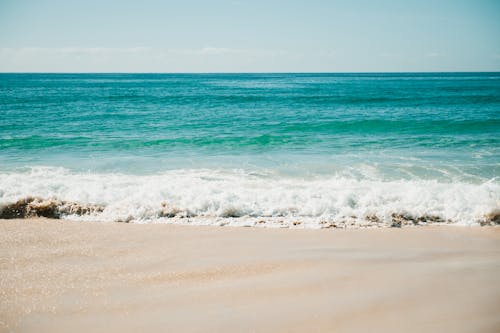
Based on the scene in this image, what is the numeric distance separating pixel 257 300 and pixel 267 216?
9.34 feet

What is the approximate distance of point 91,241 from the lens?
545 centimetres

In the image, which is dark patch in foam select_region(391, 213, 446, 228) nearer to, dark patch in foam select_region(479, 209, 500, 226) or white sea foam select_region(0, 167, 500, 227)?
white sea foam select_region(0, 167, 500, 227)

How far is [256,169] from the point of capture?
1024 centimetres

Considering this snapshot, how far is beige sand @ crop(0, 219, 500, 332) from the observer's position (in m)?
3.51

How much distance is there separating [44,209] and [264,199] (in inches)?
177

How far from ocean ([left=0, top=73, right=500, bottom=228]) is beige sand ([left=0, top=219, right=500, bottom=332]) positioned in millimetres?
703

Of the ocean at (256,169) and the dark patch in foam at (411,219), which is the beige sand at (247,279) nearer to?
the dark patch in foam at (411,219)

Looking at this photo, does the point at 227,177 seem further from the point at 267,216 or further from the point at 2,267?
the point at 2,267

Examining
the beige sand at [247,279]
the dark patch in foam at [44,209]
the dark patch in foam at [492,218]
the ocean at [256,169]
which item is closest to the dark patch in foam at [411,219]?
the ocean at [256,169]

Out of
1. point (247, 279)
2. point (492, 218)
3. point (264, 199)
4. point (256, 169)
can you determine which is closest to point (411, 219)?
point (492, 218)

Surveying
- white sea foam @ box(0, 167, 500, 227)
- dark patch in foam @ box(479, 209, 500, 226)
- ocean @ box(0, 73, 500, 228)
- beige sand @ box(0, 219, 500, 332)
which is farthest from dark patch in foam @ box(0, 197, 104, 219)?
dark patch in foam @ box(479, 209, 500, 226)

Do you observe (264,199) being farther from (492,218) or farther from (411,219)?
(492,218)

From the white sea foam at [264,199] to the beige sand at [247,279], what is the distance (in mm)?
567

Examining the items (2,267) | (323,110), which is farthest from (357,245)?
(323,110)
